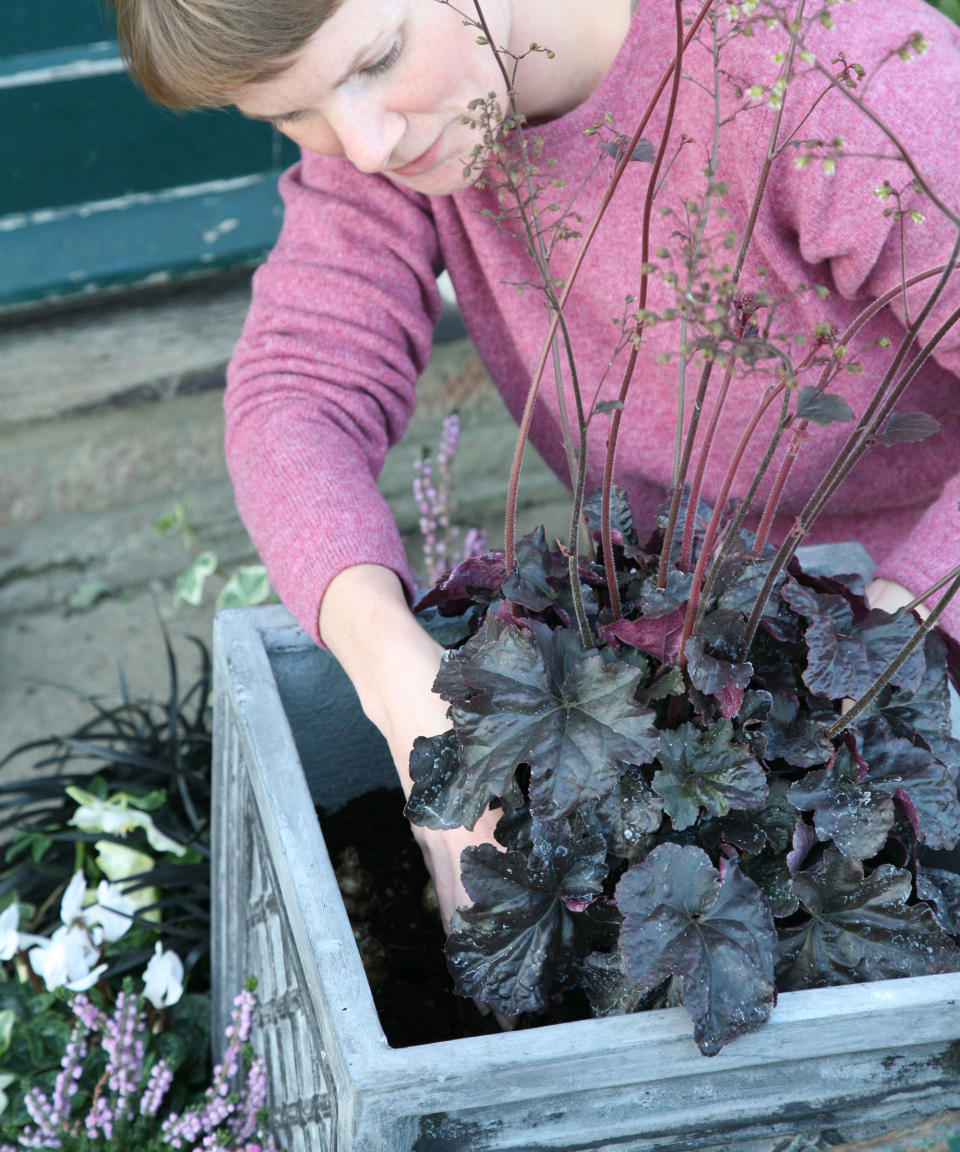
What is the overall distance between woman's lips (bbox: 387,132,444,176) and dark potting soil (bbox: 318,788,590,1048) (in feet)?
2.02

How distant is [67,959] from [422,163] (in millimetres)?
954

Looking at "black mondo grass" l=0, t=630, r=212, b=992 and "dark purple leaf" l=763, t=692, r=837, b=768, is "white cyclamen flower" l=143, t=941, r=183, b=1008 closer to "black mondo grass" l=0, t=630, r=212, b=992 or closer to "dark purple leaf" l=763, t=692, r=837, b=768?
"black mondo grass" l=0, t=630, r=212, b=992

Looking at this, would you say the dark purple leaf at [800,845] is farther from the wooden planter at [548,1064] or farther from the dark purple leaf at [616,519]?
the dark purple leaf at [616,519]

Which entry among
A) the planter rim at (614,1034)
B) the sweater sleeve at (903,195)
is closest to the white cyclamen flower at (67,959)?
the planter rim at (614,1034)

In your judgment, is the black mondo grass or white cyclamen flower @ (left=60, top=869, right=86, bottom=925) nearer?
white cyclamen flower @ (left=60, top=869, right=86, bottom=925)

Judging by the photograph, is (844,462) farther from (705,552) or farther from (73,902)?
(73,902)

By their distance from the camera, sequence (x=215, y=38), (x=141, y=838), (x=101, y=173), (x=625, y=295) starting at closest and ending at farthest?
1. (x=215, y=38)
2. (x=625, y=295)
3. (x=141, y=838)
4. (x=101, y=173)

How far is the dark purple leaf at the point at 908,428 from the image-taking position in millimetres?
652

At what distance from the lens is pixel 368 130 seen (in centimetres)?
100

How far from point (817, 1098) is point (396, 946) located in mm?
371

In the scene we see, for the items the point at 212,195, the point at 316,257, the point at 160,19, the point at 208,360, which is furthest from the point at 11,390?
the point at 160,19

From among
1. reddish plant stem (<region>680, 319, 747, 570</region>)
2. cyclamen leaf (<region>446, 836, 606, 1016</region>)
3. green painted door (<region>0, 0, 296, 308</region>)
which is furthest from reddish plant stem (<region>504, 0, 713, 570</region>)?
green painted door (<region>0, 0, 296, 308</region>)

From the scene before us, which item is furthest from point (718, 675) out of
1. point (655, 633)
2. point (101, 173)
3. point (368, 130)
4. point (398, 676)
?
point (101, 173)

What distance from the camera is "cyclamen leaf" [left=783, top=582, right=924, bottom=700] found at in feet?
2.47
